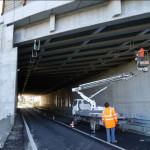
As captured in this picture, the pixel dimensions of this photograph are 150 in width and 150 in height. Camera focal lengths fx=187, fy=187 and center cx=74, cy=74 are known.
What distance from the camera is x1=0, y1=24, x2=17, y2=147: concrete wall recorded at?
12.7 meters

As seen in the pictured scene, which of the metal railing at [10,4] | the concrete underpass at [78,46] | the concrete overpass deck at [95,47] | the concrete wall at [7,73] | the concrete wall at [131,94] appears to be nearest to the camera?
the concrete underpass at [78,46]

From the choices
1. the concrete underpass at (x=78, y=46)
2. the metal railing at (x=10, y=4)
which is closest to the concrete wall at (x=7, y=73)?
the concrete underpass at (x=78, y=46)

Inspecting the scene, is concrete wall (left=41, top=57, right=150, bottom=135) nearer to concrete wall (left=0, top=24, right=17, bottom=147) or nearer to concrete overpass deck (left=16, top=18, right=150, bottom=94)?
concrete overpass deck (left=16, top=18, right=150, bottom=94)

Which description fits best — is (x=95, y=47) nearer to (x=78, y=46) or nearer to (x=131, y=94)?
(x=78, y=46)

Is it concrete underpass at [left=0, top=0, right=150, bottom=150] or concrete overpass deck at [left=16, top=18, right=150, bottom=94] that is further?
concrete overpass deck at [left=16, top=18, right=150, bottom=94]

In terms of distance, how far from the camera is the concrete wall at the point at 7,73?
41.5 feet

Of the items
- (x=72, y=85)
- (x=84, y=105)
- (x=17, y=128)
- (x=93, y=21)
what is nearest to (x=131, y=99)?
(x=84, y=105)

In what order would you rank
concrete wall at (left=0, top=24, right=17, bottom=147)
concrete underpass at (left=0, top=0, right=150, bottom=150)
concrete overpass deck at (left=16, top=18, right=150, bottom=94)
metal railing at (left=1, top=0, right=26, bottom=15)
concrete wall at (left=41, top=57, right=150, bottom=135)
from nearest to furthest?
concrete underpass at (left=0, top=0, right=150, bottom=150) → concrete overpass deck at (left=16, top=18, right=150, bottom=94) → concrete wall at (left=0, top=24, right=17, bottom=147) → metal railing at (left=1, top=0, right=26, bottom=15) → concrete wall at (left=41, top=57, right=150, bottom=135)

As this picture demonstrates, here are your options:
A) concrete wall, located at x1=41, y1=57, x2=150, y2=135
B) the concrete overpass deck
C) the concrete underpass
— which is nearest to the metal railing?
the concrete underpass

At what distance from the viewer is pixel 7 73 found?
1311 cm

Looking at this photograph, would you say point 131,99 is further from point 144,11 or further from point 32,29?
point 32,29

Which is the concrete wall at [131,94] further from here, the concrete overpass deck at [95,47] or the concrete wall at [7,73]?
the concrete wall at [7,73]

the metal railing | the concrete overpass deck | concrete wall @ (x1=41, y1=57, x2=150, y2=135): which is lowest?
concrete wall @ (x1=41, y1=57, x2=150, y2=135)

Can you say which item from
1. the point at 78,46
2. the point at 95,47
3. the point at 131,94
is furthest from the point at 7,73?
the point at 131,94
